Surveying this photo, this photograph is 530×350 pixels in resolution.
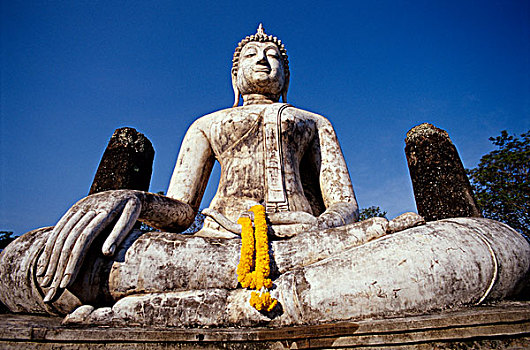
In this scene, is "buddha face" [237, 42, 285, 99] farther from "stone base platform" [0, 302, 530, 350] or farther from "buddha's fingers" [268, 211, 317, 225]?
"stone base platform" [0, 302, 530, 350]

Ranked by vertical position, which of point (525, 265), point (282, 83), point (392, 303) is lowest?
point (392, 303)

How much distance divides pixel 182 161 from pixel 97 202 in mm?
1734

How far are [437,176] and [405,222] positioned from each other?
5697mm

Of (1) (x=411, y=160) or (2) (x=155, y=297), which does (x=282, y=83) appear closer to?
(2) (x=155, y=297)

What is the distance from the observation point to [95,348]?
2213 mm

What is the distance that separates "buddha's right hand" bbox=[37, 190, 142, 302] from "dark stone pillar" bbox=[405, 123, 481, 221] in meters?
6.58

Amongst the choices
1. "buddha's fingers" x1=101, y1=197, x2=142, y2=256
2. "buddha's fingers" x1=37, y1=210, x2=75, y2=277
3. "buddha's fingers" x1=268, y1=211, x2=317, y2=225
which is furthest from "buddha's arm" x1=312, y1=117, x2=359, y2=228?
"buddha's fingers" x1=37, y1=210, x2=75, y2=277

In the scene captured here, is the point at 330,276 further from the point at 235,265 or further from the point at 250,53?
the point at 250,53

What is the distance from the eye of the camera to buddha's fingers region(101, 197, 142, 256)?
110 inches

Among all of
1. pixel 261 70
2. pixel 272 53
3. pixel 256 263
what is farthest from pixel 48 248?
pixel 272 53

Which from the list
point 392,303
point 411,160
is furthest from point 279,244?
point 411,160

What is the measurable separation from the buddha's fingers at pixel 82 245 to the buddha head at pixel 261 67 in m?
2.82

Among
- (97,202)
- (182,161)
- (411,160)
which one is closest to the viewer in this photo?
(97,202)

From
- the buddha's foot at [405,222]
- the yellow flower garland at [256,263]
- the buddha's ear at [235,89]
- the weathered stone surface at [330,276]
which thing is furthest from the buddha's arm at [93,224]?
the buddha's foot at [405,222]
